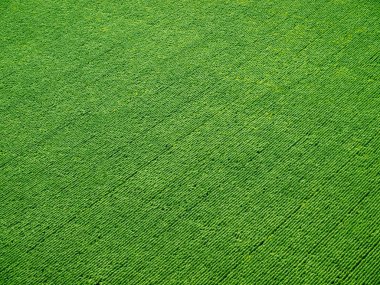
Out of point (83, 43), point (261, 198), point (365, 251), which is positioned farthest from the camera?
point (83, 43)

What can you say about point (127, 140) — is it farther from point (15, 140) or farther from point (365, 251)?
point (365, 251)

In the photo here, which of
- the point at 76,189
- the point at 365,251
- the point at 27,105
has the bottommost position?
the point at 365,251

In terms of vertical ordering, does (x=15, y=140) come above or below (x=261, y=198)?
above

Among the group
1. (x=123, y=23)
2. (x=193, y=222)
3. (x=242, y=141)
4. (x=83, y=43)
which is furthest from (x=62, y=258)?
(x=123, y=23)

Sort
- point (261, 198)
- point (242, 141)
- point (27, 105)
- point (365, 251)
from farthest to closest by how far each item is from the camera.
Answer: point (27, 105), point (242, 141), point (261, 198), point (365, 251)

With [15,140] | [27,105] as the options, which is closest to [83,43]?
[27,105]

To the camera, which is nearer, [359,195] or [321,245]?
[321,245]

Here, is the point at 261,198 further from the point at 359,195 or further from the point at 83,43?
the point at 83,43
